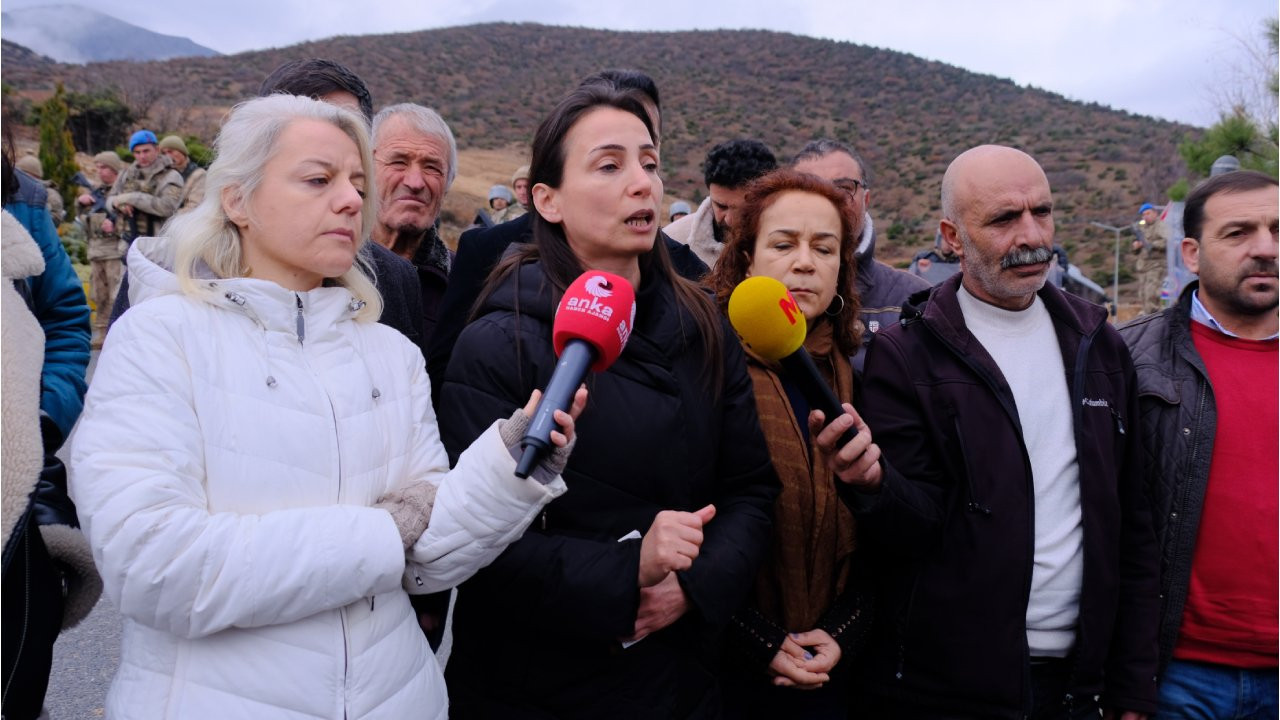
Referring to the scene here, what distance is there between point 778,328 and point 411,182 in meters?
2.23

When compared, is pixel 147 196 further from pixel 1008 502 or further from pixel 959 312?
pixel 1008 502

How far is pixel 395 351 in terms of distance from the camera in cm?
233

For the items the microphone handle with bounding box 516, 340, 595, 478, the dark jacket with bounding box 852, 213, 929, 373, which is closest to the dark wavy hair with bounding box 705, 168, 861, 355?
the dark jacket with bounding box 852, 213, 929, 373

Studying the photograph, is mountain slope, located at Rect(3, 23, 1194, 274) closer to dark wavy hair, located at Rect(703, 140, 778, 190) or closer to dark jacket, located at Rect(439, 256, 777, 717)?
dark wavy hair, located at Rect(703, 140, 778, 190)

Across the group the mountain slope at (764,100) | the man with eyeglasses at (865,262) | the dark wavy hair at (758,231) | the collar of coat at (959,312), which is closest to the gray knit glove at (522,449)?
the dark wavy hair at (758,231)

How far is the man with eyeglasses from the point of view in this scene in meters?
4.04

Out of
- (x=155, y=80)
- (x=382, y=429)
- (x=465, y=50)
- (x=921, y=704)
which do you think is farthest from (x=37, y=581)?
(x=465, y=50)

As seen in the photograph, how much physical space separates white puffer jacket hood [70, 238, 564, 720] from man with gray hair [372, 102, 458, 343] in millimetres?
1752

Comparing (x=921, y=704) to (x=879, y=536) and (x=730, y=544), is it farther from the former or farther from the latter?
(x=730, y=544)

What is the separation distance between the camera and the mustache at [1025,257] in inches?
112

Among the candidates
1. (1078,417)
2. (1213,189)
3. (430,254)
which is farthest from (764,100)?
(1078,417)

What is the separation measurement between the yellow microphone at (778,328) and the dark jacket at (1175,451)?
4.32 feet

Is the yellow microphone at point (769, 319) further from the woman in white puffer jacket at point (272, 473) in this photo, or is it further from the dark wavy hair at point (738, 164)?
the dark wavy hair at point (738, 164)

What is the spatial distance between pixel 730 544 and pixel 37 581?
1615mm
